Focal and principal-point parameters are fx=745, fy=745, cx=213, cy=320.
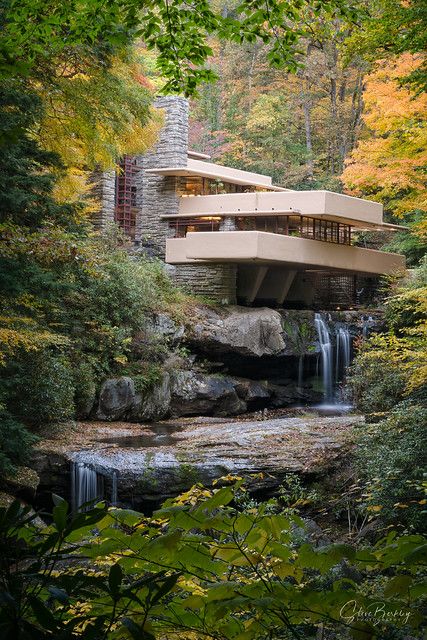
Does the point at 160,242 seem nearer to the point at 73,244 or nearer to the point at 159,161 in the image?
the point at 159,161

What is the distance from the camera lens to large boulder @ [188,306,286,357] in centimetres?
1852

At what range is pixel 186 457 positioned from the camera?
10938 mm

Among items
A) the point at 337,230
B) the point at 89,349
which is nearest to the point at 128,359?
the point at 89,349

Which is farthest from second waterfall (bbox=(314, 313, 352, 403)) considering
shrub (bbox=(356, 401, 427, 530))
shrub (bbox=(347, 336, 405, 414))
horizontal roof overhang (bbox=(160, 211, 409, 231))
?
shrub (bbox=(356, 401, 427, 530))

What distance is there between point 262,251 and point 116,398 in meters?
6.85

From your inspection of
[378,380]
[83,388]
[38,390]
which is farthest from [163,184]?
[38,390]

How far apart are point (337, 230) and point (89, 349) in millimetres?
10591

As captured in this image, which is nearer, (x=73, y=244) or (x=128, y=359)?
(x=73, y=244)

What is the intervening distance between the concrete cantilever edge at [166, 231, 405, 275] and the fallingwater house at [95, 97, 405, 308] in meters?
0.03

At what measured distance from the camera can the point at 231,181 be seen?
987 inches

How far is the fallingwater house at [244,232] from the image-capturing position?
69.2ft

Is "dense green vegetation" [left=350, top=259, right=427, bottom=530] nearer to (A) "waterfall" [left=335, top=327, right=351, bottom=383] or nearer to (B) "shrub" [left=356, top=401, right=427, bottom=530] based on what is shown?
(B) "shrub" [left=356, top=401, right=427, bottom=530]

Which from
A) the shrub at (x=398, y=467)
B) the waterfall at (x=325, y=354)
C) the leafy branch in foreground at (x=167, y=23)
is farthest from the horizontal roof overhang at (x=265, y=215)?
the leafy branch in foreground at (x=167, y=23)

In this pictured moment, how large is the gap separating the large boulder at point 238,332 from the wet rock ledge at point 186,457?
566 cm
